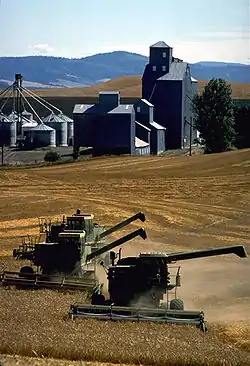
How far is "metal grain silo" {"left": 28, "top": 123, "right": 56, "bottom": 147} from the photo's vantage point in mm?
98375

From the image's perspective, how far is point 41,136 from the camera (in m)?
98.6

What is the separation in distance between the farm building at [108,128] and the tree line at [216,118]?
710 centimetres

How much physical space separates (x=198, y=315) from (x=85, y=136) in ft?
207

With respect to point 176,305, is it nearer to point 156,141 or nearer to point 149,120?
point 156,141

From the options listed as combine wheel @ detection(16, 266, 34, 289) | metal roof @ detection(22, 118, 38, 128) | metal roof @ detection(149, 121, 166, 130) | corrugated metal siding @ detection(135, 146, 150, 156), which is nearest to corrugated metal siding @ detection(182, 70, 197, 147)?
metal roof @ detection(149, 121, 166, 130)

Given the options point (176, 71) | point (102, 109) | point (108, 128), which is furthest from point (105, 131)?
point (176, 71)

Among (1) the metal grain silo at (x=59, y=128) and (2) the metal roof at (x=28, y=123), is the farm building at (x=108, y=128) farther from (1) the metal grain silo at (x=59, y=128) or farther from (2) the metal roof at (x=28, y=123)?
(2) the metal roof at (x=28, y=123)

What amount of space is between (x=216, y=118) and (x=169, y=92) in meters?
12.3

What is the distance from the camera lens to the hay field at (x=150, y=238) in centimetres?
1922

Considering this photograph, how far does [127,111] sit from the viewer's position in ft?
268

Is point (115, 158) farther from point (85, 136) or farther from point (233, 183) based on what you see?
point (233, 183)

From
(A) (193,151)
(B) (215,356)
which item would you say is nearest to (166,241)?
(B) (215,356)

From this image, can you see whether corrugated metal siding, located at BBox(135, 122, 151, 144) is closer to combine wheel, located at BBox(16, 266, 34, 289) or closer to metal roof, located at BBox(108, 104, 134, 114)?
metal roof, located at BBox(108, 104, 134, 114)

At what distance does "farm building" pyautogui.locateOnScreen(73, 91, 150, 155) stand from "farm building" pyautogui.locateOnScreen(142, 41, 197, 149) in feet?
28.2
